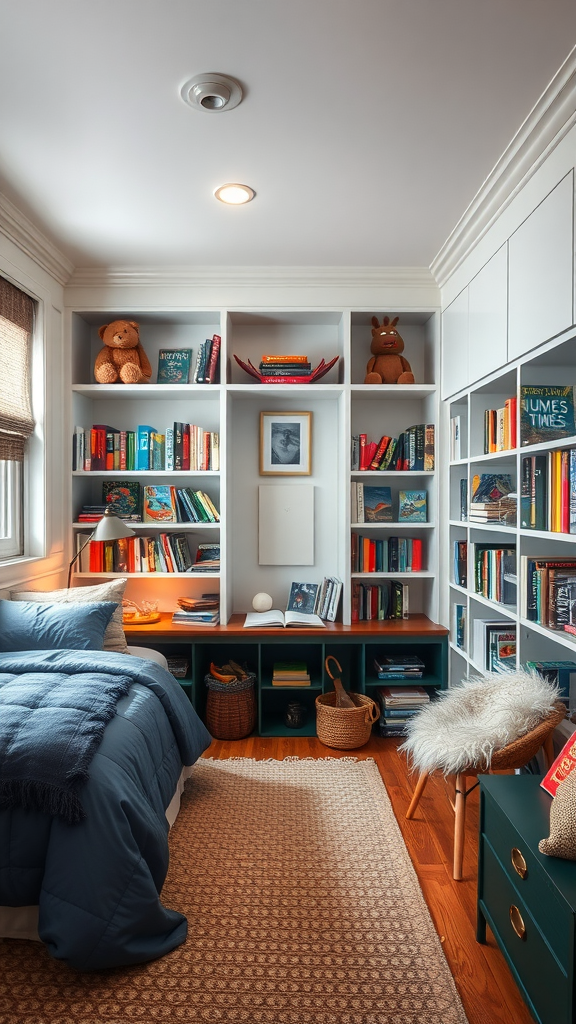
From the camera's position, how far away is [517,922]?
1.52m

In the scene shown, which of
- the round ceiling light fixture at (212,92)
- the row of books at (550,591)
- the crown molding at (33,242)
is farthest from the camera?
the crown molding at (33,242)

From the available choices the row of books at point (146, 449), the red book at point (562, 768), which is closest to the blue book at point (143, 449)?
the row of books at point (146, 449)

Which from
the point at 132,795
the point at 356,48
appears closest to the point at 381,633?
the point at 132,795

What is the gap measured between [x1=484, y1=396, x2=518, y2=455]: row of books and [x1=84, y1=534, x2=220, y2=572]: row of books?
5.52 ft

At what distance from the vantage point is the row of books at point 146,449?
11.9ft

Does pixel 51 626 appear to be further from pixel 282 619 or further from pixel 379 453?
pixel 379 453

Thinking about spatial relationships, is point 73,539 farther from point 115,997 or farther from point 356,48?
point 356,48

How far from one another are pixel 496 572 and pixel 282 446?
1.63 metres

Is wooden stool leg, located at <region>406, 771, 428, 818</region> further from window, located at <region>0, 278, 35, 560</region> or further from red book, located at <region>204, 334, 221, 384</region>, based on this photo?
red book, located at <region>204, 334, 221, 384</region>

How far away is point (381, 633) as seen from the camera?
3.40 m

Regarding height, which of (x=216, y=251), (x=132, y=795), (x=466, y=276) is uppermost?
(x=216, y=251)

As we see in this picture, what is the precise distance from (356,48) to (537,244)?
2.96 feet

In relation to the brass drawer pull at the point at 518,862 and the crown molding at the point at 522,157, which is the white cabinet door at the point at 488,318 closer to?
the crown molding at the point at 522,157

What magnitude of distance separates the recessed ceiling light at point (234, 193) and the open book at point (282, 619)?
211 cm
